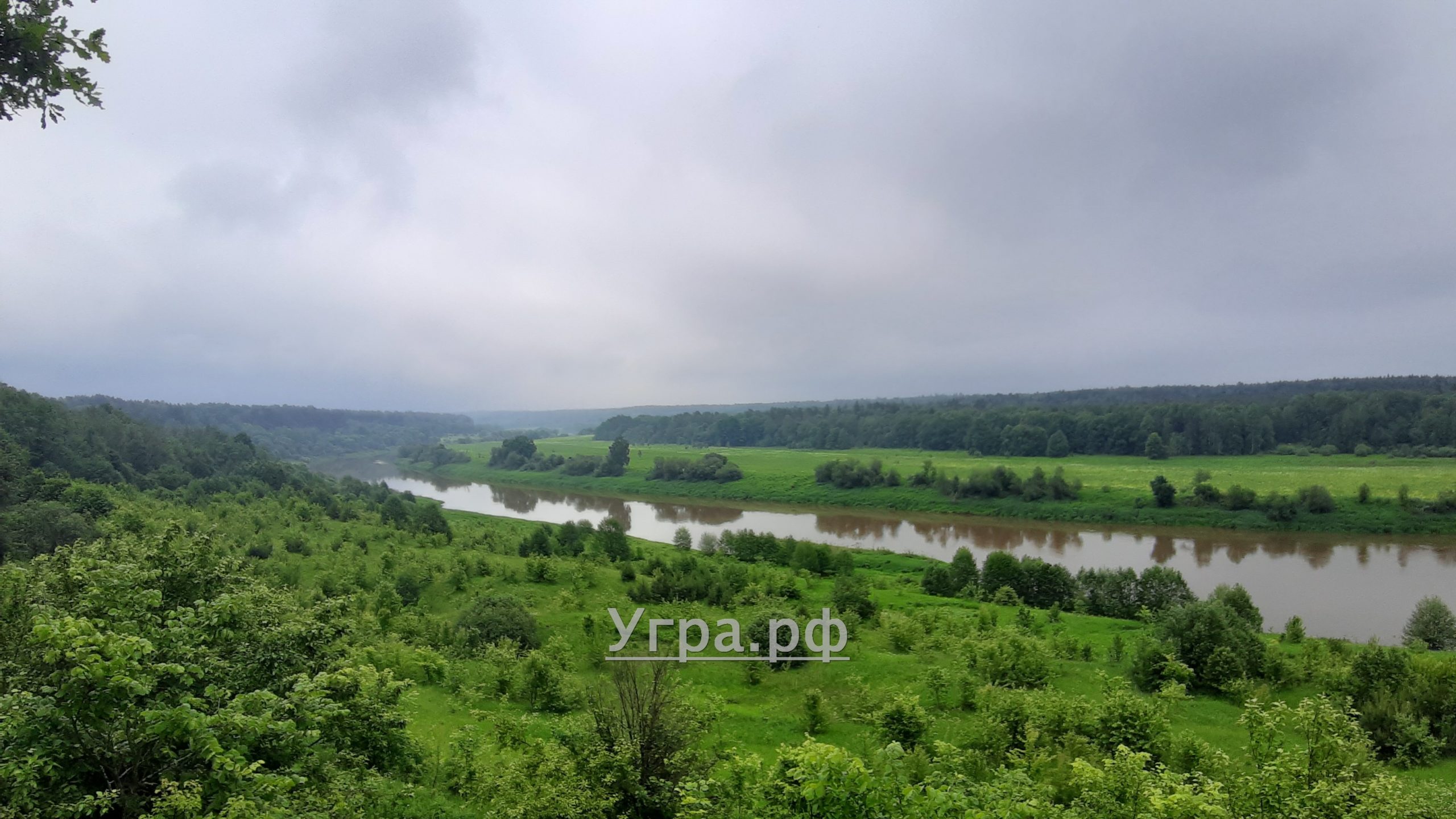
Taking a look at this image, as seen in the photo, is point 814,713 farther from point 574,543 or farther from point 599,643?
point 574,543

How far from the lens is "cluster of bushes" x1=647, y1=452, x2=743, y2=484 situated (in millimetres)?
69375

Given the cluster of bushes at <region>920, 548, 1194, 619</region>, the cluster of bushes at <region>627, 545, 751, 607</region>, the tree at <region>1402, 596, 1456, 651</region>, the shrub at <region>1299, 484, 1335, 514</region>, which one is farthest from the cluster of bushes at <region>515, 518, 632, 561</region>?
the shrub at <region>1299, 484, 1335, 514</region>

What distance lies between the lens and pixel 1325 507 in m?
42.6

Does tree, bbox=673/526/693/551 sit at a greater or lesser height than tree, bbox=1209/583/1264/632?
lesser

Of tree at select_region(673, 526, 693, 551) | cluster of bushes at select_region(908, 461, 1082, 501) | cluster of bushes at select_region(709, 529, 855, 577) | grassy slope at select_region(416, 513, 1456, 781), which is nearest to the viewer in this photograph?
grassy slope at select_region(416, 513, 1456, 781)

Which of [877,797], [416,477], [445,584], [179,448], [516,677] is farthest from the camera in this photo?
[416,477]

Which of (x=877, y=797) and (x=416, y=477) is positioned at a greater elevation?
(x=877, y=797)

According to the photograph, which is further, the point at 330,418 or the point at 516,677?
the point at 330,418

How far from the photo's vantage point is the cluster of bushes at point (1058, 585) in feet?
86.6

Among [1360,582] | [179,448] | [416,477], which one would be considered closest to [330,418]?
[416,477]

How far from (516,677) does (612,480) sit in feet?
194

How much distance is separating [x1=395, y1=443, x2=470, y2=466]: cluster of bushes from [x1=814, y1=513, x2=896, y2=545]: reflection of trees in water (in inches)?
2599

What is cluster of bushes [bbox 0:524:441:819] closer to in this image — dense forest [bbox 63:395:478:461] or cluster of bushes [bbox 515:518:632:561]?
cluster of bushes [bbox 515:518:632:561]

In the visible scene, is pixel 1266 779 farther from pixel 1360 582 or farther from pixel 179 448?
pixel 179 448
